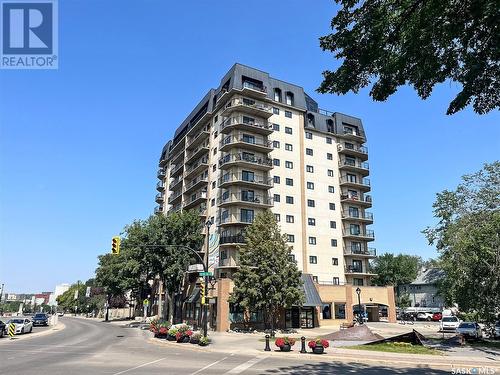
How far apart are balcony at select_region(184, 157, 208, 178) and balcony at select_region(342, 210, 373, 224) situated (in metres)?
22.3

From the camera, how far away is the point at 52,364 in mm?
18266

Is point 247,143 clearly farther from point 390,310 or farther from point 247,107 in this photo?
point 390,310

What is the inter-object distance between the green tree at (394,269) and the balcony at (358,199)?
121ft

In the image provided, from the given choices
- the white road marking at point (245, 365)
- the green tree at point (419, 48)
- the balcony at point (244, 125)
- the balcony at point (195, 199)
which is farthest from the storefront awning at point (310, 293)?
the green tree at point (419, 48)

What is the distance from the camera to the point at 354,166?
210ft

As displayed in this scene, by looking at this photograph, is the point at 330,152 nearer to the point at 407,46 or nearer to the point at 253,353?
the point at 253,353

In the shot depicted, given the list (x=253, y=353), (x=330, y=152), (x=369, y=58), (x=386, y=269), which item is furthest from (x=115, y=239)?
(x=386, y=269)

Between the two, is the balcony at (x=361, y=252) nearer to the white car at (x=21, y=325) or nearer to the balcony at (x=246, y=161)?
the balcony at (x=246, y=161)

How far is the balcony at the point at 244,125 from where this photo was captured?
5347 centimetres

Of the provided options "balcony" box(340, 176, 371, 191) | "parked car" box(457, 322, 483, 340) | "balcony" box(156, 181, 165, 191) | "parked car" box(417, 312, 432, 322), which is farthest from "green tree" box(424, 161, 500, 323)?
"balcony" box(156, 181, 165, 191)

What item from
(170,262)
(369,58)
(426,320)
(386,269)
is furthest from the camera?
(386,269)

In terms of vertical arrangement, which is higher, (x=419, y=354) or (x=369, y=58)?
(x=369, y=58)

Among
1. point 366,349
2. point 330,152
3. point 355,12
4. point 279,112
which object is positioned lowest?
point 366,349

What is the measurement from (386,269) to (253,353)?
79850 millimetres
